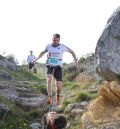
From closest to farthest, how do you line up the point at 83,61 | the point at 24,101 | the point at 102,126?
the point at 102,126 → the point at 24,101 → the point at 83,61

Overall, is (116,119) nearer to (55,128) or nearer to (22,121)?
(55,128)

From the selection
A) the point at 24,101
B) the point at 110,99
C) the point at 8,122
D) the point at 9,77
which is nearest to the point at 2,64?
the point at 9,77

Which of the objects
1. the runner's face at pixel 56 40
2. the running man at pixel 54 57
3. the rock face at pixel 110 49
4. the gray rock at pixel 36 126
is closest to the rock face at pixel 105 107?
the rock face at pixel 110 49

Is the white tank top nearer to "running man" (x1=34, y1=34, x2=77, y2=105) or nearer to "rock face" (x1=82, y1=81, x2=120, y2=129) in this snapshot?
"running man" (x1=34, y1=34, x2=77, y2=105)

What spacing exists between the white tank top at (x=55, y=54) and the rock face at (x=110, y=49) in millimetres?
1229

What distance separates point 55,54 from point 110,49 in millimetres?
1885

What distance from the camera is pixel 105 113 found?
16.8 metres

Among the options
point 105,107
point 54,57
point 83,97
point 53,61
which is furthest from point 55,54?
point 83,97

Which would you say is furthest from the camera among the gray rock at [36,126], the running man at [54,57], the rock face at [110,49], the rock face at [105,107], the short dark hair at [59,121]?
the gray rock at [36,126]

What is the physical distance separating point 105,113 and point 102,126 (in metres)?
1.07

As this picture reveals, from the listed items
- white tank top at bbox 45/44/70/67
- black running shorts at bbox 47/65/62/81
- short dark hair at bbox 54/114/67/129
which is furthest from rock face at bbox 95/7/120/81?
short dark hair at bbox 54/114/67/129

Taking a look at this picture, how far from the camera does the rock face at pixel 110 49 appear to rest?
17062mm

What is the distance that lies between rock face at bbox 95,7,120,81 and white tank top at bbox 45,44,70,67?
123 cm

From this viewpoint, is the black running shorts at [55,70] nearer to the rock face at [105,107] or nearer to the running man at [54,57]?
the running man at [54,57]
